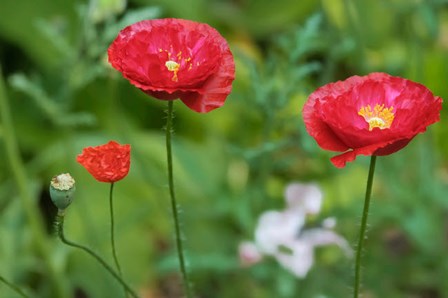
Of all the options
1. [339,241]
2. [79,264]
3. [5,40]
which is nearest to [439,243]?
[339,241]

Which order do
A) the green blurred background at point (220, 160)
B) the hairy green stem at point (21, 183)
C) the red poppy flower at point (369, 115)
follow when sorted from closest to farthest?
the red poppy flower at point (369, 115) < the hairy green stem at point (21, 183) < the green blurred background at point (220, 160)

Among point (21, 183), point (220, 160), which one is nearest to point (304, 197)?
point (21, 183)

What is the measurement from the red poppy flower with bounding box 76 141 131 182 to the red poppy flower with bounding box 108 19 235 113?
0.18ft

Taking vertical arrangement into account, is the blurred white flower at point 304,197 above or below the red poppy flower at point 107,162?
above

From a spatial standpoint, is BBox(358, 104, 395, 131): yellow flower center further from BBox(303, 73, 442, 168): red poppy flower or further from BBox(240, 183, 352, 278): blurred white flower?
BBox(240, 183, 352, 278): blurred white flower

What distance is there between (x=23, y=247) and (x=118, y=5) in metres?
0.50

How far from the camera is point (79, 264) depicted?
A: 5.85ft

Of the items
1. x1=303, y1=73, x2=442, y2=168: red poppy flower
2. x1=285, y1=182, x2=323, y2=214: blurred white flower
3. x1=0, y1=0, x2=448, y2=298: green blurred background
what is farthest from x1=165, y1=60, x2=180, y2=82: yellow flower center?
x1=285, y1=182, x2=323, y2=214: blurred white flower

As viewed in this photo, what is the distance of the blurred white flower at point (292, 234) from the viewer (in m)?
1.35

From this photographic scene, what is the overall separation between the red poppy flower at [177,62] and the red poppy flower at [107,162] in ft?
0.18

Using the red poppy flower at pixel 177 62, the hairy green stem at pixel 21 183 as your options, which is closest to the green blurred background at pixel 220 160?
the hairy green stem at pixel 21 183

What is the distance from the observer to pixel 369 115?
31.3 inches

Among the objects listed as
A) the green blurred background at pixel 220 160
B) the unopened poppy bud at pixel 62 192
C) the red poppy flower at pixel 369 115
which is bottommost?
the unopened poppy bud at pixel 62 192

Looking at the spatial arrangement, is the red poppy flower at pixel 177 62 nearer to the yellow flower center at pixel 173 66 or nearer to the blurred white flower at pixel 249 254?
the yellow flower center at pixel 173 66
